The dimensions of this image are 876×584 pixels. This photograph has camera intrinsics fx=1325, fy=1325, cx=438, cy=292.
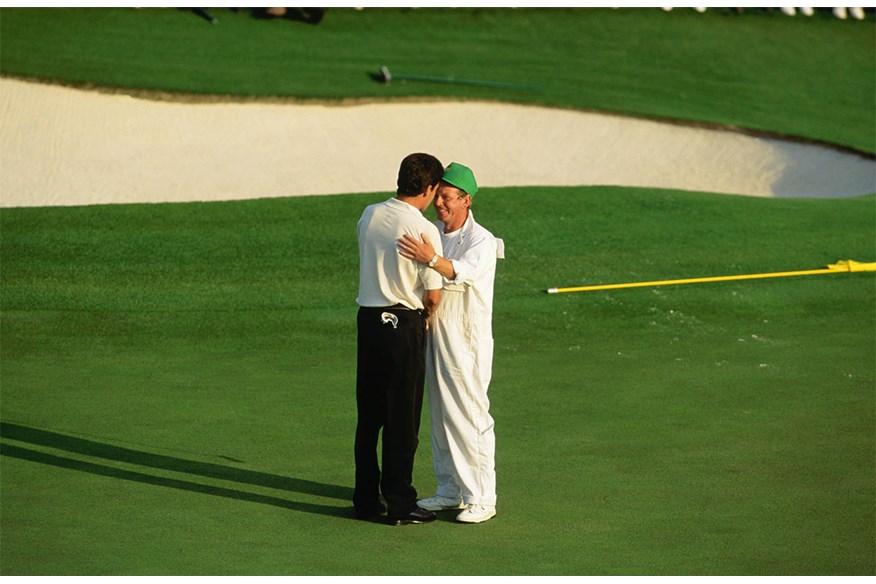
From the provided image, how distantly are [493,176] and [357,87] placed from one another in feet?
12.3

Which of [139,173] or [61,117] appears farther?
[61,117]

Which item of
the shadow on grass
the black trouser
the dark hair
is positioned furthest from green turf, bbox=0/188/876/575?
the dark hair

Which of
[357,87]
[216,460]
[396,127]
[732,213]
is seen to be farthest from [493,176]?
[216,460]

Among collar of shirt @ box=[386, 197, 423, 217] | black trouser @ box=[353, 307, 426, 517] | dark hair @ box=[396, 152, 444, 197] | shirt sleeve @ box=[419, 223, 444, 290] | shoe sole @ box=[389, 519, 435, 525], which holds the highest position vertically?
dark hair @ box=[396, 152, 444, 197]

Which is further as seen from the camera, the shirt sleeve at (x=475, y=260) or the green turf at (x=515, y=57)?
the green turf at (x=515, y=57)

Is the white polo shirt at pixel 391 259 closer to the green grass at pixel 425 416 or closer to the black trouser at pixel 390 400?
the black trouser at pixel 390 400

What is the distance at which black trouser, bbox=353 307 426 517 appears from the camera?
7.74 m

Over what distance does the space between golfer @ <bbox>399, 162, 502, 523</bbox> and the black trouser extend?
149mm

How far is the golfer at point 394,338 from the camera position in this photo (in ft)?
25.2

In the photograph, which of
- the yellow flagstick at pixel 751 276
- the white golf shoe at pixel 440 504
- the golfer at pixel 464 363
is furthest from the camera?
the yellow flagstick at pixel 751 276

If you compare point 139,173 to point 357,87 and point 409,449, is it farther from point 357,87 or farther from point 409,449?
point 409,449

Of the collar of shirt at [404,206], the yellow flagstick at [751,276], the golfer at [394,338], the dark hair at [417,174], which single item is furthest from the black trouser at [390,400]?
the yellow flagstick at [751,276]

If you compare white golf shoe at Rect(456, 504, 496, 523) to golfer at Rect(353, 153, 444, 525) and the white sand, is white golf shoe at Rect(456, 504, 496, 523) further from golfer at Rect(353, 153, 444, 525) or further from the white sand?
the white sand

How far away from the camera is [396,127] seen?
23.6 metres
